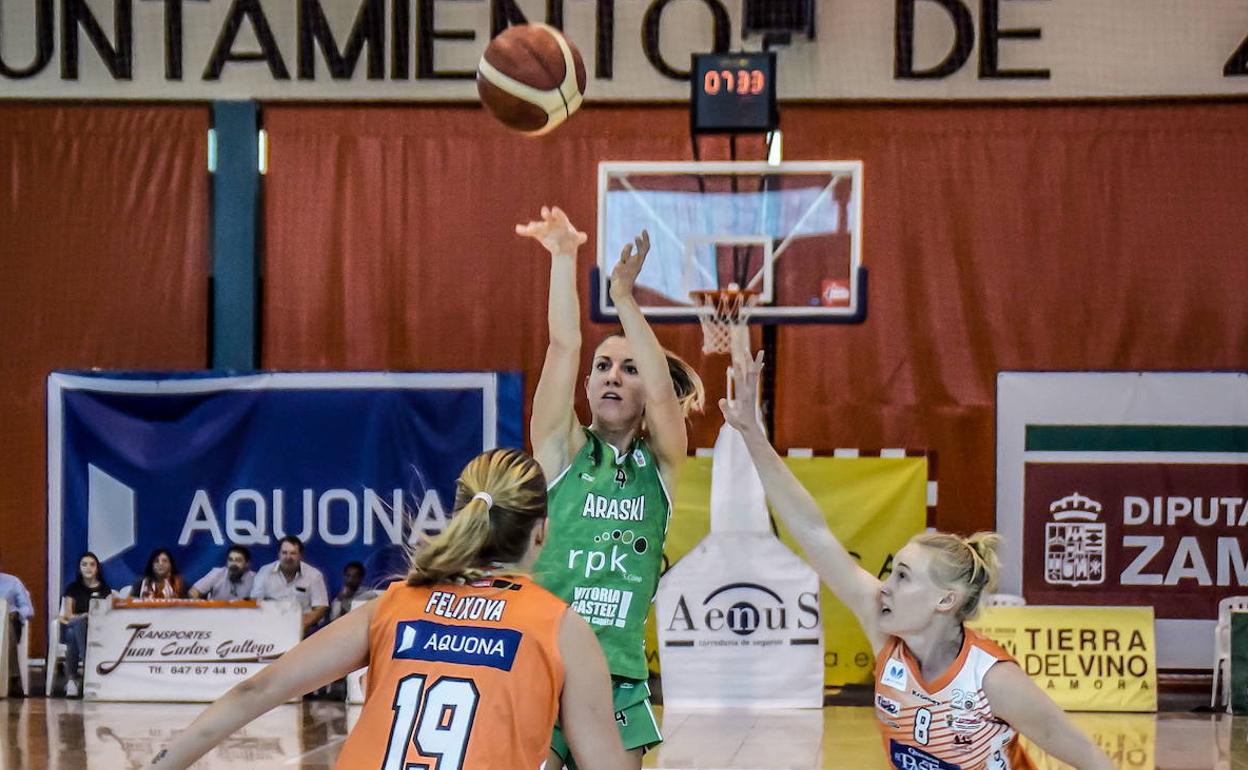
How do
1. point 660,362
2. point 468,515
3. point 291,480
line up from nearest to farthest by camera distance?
point 468,515
point 660,362
point 291,480

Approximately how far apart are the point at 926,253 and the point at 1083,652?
3.26m

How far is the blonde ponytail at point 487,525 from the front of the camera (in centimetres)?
292

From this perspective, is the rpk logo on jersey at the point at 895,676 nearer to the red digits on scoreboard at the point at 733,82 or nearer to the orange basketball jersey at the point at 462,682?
the orange basketball jersey at the point at 462,682

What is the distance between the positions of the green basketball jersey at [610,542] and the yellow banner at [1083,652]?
266 inches

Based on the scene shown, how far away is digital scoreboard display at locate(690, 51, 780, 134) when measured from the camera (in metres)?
10.1

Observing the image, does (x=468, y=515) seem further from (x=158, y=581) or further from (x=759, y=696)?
(x=158, y=581)

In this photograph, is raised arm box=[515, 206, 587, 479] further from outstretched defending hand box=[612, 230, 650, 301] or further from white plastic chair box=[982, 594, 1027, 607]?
white plastic chair box=[982, 594, 1027, 607]

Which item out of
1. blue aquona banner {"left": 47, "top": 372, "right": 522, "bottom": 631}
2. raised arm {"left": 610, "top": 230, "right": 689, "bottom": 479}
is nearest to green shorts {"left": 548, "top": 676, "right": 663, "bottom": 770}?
raised arm {"left": 610, "top": 230, "right": 689, "bottom": 479}

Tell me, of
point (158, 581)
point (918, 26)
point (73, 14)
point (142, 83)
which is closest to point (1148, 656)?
point (918, 26)

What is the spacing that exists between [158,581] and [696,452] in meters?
4.16

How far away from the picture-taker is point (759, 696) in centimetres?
1074

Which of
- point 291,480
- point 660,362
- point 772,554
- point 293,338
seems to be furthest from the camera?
point 293,338

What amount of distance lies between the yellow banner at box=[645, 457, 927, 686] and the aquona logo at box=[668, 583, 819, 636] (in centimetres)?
45

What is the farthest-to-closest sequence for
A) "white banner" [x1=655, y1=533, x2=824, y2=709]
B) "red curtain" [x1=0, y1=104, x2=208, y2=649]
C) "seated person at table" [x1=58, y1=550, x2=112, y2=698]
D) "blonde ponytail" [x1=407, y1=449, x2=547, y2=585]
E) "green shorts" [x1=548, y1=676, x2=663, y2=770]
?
"red curtain" [x1=0, y1=104, x2=208, y2=649]
"seated person at table" [x1=58, y1=550, x2=112, y2=698]
"white banner" [x1=655, y1=533, x2=824, y2=709]
"green shorts" [x1=548, y1=676, x2=663, y2=770]
"blonde ponytail" [x1=407, y1=449, x2=547, y2=585]
